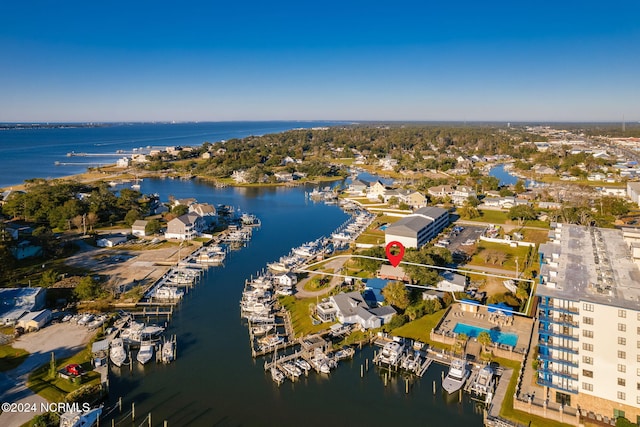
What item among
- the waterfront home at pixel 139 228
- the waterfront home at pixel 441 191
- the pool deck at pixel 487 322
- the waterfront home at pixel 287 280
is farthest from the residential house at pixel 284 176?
the pool deck at pixel 487 322

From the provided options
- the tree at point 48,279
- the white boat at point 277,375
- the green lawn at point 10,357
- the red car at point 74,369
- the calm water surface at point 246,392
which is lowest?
the calm water surface at point 246,392

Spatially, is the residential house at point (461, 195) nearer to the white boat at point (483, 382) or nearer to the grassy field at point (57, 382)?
the white boat at point (483, 382)

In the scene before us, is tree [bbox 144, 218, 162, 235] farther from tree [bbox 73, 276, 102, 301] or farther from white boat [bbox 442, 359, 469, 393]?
white boat [bbox 442, 359, 469, 393]

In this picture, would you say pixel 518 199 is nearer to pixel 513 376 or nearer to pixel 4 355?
pixel 513 376

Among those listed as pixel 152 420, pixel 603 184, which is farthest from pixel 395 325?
pixel 603 184

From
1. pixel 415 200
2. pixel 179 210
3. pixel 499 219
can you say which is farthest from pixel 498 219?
pixel 179 210
